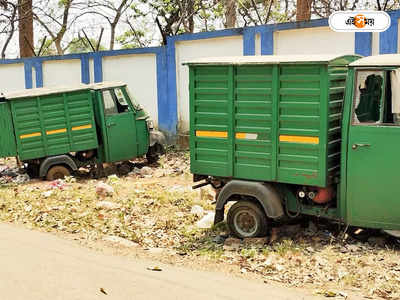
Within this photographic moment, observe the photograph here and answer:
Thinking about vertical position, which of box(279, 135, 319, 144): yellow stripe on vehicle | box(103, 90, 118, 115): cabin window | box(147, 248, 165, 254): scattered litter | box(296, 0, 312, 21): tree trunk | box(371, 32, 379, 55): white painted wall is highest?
box(296, 0, 312, 21): tree trunk

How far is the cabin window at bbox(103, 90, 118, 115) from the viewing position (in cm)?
1205

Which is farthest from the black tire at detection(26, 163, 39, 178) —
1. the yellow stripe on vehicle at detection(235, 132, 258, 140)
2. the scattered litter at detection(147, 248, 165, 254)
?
the yellow stripe on vehicle at detection(235, 132, 258, 140)

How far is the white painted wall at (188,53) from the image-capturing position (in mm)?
13305

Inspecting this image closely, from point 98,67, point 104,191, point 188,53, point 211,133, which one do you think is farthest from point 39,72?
point 211,133

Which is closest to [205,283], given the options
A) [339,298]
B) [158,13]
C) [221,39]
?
[339,298]

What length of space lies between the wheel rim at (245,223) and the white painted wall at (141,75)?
26.8ft

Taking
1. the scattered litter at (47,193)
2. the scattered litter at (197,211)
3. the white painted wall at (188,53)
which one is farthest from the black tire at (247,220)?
the white painted wall at (188,53)

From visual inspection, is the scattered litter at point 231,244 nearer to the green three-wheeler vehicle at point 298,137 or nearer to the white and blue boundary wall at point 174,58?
the green three-wheeler vehicle at point 298,137

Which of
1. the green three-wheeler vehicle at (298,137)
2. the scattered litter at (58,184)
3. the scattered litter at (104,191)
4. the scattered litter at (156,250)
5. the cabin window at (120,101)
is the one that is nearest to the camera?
the green three-wheeler vehicle at (298,137)

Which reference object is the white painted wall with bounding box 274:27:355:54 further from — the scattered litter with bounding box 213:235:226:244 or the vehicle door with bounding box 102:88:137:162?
the scattered litter with bounding box 213:235:226:244

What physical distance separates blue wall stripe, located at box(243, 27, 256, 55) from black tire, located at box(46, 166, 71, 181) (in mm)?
4371

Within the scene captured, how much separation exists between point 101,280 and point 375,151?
297 centimetres

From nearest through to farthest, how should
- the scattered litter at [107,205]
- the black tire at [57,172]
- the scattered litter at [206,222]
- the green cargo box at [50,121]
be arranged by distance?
1. the scattered litter at [206,222]
2. the scattered litter at [107,205]
3. the green cargo box at [50,121]
4. the black tire at [57,172]

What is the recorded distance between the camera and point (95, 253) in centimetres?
690
